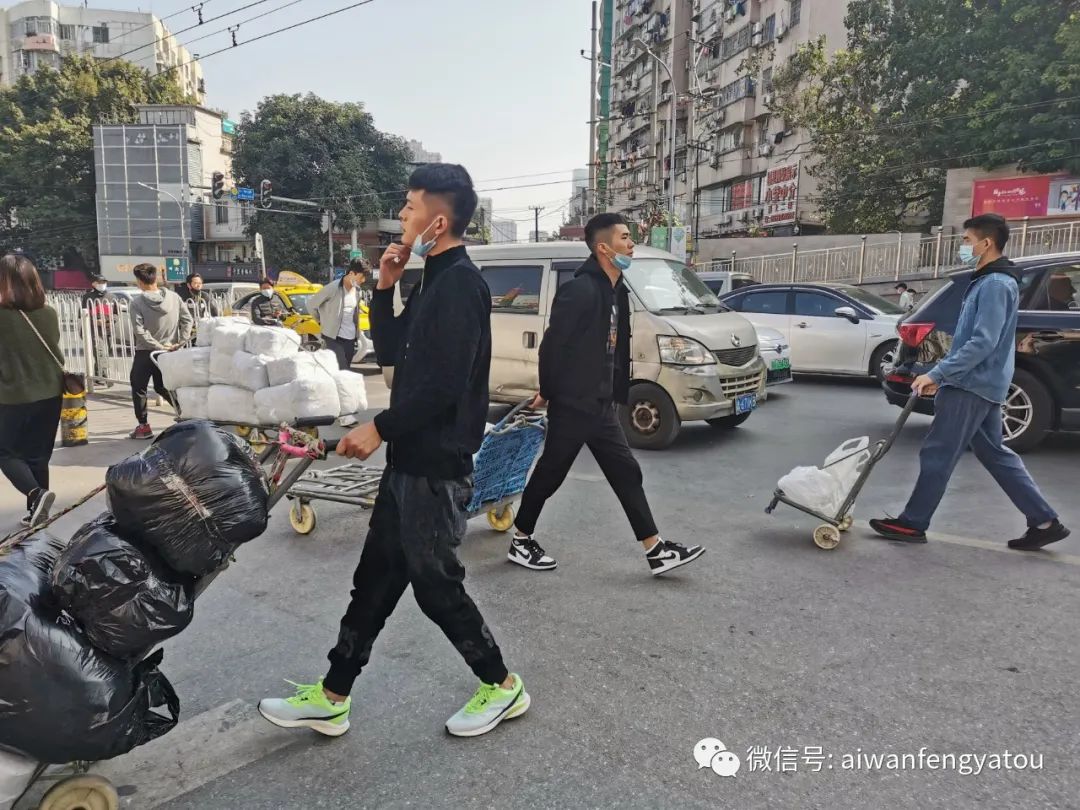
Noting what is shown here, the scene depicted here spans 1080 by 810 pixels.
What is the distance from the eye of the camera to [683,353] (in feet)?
22.7

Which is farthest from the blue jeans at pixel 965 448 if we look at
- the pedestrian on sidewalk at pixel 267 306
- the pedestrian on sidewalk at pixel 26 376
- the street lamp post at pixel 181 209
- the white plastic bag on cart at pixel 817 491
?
the street lamp post at pixel 181 209

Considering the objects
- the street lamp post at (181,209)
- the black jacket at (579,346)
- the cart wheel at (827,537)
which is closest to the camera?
the black jacket at (579,346)

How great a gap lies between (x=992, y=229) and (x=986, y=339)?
637 millimetres

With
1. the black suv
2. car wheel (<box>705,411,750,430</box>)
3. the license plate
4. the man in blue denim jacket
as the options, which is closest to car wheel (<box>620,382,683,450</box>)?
the license plate

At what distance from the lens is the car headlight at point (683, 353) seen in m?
6.93

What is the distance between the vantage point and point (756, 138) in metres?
38.7

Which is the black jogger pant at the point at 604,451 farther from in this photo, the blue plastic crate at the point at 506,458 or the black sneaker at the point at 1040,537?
the black sneaker at the point at 1040,537

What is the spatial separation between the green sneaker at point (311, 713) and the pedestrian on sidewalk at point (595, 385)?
5.83ft

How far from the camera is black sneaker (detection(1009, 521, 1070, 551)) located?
14.0 feet

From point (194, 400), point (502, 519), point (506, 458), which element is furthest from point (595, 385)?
point (194, 400)

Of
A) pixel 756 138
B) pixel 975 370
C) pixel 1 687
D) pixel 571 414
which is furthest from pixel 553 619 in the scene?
pixel 756 138

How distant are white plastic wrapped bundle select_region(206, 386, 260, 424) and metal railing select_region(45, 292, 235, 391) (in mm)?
4101

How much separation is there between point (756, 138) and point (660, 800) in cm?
4061

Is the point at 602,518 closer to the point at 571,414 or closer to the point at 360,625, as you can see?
the point at 571,414
